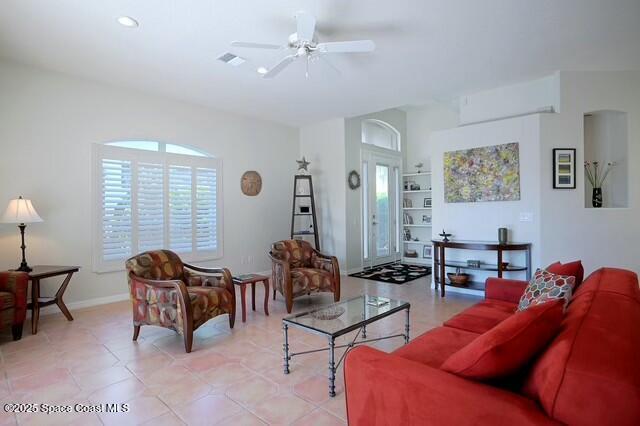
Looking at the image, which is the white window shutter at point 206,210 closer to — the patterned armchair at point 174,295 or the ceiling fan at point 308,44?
the patterned armchair at point 174,295

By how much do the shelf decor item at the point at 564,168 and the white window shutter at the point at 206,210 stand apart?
515 cm

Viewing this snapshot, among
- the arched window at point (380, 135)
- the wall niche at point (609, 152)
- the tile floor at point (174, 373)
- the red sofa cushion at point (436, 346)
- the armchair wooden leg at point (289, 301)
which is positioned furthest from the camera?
the arched window at point (380, 135)

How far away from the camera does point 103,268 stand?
15.3 ft

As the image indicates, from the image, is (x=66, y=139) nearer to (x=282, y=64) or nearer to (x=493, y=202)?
(x=282, y=64)

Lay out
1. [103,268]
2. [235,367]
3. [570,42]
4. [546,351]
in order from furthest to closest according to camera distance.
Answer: [103,268] < [570,42] < [235,367] < [546,351]

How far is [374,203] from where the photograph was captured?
7.45 meters

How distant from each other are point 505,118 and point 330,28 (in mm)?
3066

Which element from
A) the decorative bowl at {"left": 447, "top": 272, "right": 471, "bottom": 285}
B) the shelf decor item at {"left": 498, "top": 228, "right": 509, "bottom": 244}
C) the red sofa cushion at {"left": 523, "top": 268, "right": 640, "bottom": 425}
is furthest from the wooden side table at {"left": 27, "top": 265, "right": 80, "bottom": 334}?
the shelf decor item at {"left": 498, "top": 228, "right": 509, "bottom": 244}

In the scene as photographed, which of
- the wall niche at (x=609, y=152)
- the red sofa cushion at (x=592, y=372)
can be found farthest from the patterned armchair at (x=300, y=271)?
the wall niche at (x=609, y=152)

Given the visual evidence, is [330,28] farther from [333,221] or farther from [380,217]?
[380,217]

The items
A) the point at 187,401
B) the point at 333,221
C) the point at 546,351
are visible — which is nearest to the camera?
the point at 546,351

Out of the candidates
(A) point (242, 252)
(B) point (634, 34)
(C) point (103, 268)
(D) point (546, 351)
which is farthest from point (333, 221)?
(D) point (546, 351)

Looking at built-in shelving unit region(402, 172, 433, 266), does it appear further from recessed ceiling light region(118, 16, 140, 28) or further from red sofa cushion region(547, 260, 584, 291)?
recessed ceiling light region(118, 16, 140, 28)

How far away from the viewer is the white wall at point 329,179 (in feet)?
21.9
